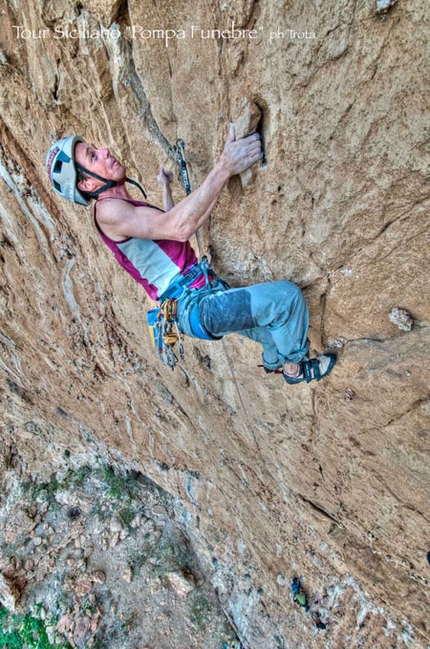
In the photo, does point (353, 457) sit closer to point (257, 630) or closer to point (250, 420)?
point (250, 420)

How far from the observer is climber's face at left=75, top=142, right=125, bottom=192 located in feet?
7.70

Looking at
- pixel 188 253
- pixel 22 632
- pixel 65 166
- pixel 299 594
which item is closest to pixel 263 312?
pixel 188 253

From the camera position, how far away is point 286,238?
7.74 feet

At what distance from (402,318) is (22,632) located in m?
9.65

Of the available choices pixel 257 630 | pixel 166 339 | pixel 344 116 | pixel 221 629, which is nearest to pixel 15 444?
pixel 221 629

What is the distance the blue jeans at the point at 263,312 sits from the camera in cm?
223

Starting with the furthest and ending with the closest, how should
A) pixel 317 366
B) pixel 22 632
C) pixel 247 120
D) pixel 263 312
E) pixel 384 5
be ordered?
pixel 22 632 < pixel 317 366 < pixel 263 312 < pixel 247 120 < pixel 384 5

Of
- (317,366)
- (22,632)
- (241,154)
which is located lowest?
(22,632)

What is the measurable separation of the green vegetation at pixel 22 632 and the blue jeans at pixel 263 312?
8.18 metres

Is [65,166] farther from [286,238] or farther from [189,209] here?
[286,238]

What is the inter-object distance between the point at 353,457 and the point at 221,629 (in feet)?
18.7

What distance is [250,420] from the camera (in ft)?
12.6

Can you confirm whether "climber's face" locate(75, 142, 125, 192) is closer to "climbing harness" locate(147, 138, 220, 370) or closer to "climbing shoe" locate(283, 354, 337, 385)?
"climbing harness" locate(147, 138, 220, 370)

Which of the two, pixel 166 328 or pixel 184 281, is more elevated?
pixel 184 281
